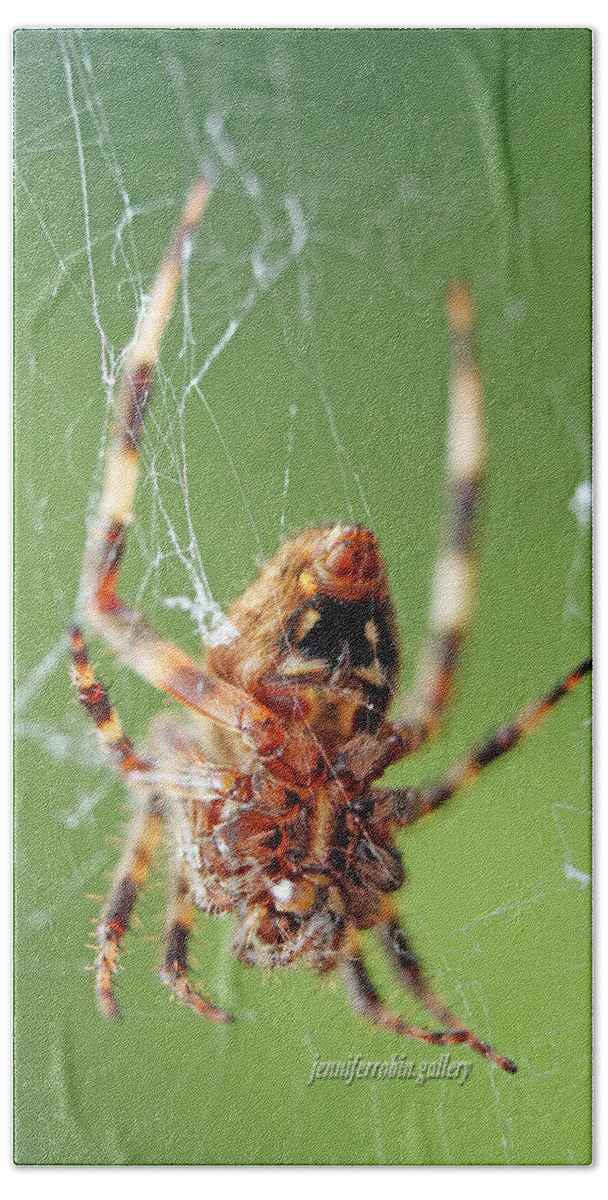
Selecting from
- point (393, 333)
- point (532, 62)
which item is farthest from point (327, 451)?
point (532, 62)

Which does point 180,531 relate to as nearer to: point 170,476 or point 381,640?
point 170,476

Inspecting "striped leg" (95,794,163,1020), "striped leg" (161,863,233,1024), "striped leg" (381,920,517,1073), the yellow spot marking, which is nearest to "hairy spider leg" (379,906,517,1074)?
"striped leg" (381,920,517,1073)

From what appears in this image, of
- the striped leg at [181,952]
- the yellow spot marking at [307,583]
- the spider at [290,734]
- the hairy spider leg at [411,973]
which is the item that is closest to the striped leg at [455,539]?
the spider at [290,734]

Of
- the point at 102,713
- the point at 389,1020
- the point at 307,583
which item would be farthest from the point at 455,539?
the point at 389,1020

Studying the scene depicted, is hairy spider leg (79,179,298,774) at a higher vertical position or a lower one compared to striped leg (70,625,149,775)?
higher

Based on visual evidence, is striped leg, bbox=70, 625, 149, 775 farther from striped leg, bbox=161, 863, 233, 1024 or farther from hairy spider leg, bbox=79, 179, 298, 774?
striped leg, bbox=161, 863, 233, 1024
